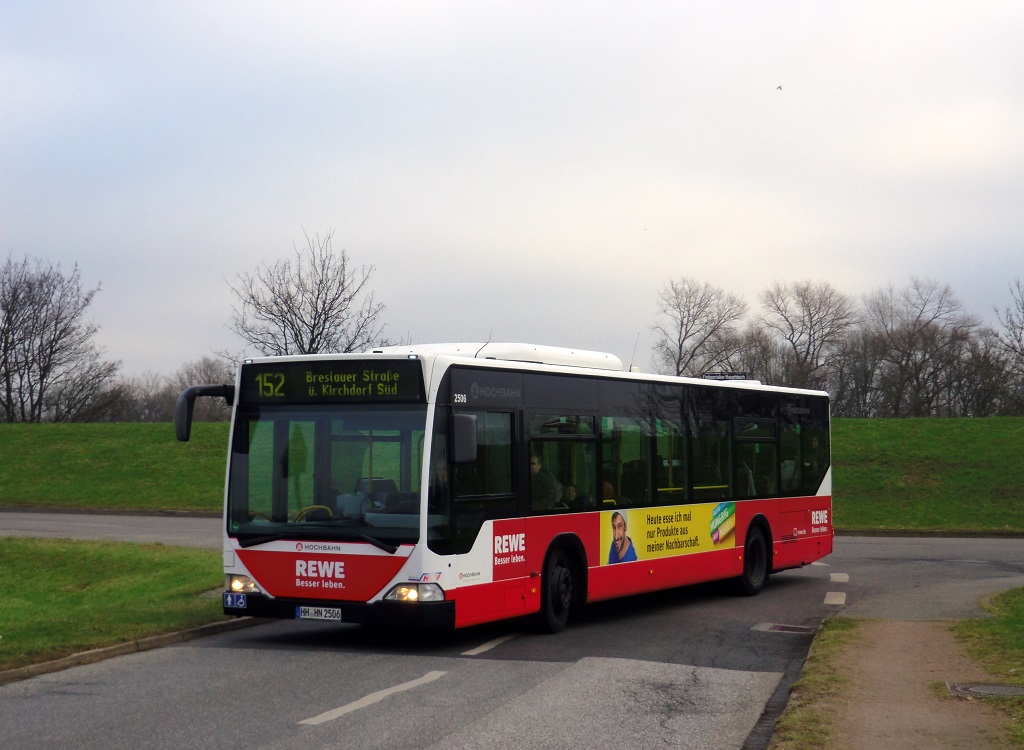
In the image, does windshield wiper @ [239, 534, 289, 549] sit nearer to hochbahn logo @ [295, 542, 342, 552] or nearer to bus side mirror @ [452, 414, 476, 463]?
hochbahn logo @ [295, 542, 342, 552]

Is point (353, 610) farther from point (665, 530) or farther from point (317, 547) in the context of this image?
point (665, 530)

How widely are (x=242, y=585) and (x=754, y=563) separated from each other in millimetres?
8639

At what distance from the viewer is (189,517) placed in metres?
36.7

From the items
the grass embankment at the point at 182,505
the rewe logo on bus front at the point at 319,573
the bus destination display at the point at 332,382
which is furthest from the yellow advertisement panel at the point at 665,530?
the rewe logo on bus front at the point at 319,573

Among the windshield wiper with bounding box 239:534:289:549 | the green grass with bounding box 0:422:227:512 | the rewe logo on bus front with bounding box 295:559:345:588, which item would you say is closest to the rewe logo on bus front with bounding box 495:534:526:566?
the rewe logo on bus front with bounding box 295:559:345:588

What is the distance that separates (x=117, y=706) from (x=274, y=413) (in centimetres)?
382

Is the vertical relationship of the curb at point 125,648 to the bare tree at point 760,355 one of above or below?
below

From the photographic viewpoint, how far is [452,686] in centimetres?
912

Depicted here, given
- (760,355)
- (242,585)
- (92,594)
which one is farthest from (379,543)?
(760,355)

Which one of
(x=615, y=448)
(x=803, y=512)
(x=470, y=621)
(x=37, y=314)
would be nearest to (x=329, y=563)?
(x=470, y=621)

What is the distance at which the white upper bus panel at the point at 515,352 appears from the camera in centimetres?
1243

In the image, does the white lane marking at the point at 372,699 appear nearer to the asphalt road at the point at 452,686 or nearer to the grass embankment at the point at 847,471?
the asphalt road at the point at 452,686

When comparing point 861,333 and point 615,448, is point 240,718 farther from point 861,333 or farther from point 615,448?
point 861,333

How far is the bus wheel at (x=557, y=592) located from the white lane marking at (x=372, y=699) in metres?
2.60
